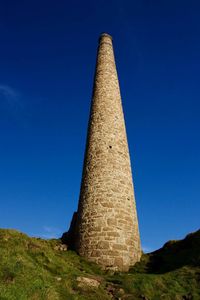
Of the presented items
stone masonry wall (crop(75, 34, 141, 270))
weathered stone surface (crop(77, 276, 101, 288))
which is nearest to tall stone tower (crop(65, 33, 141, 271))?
stone masonry wall (crop(75, 34, 141, 270))

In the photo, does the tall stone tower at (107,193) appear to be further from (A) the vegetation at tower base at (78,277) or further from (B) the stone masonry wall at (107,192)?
(A) the vegetation at tower base at (78,277)

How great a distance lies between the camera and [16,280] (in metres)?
11.4

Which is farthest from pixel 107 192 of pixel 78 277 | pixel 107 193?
pixel 78 277

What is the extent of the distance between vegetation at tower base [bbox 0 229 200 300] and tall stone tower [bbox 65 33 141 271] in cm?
89

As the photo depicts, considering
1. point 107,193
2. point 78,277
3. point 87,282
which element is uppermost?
point 107,193

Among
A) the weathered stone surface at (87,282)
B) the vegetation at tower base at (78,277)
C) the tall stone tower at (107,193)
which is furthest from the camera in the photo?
the tall stone tower at (107,193)

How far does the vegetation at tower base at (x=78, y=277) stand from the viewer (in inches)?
452

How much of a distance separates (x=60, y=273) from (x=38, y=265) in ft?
3.36

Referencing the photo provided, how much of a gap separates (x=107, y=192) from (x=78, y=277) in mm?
6913

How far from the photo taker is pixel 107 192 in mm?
20688

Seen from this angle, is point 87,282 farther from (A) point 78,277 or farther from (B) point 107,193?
(B) point 107,193

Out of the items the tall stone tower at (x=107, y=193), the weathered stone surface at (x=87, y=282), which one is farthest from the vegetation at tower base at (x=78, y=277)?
the tall stone tower at (x=107, y=193)

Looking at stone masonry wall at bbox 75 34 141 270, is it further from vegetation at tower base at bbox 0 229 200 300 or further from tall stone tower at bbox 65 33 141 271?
vegetation at tower base at bbox 0 229 200 300

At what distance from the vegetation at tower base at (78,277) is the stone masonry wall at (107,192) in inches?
36.5
